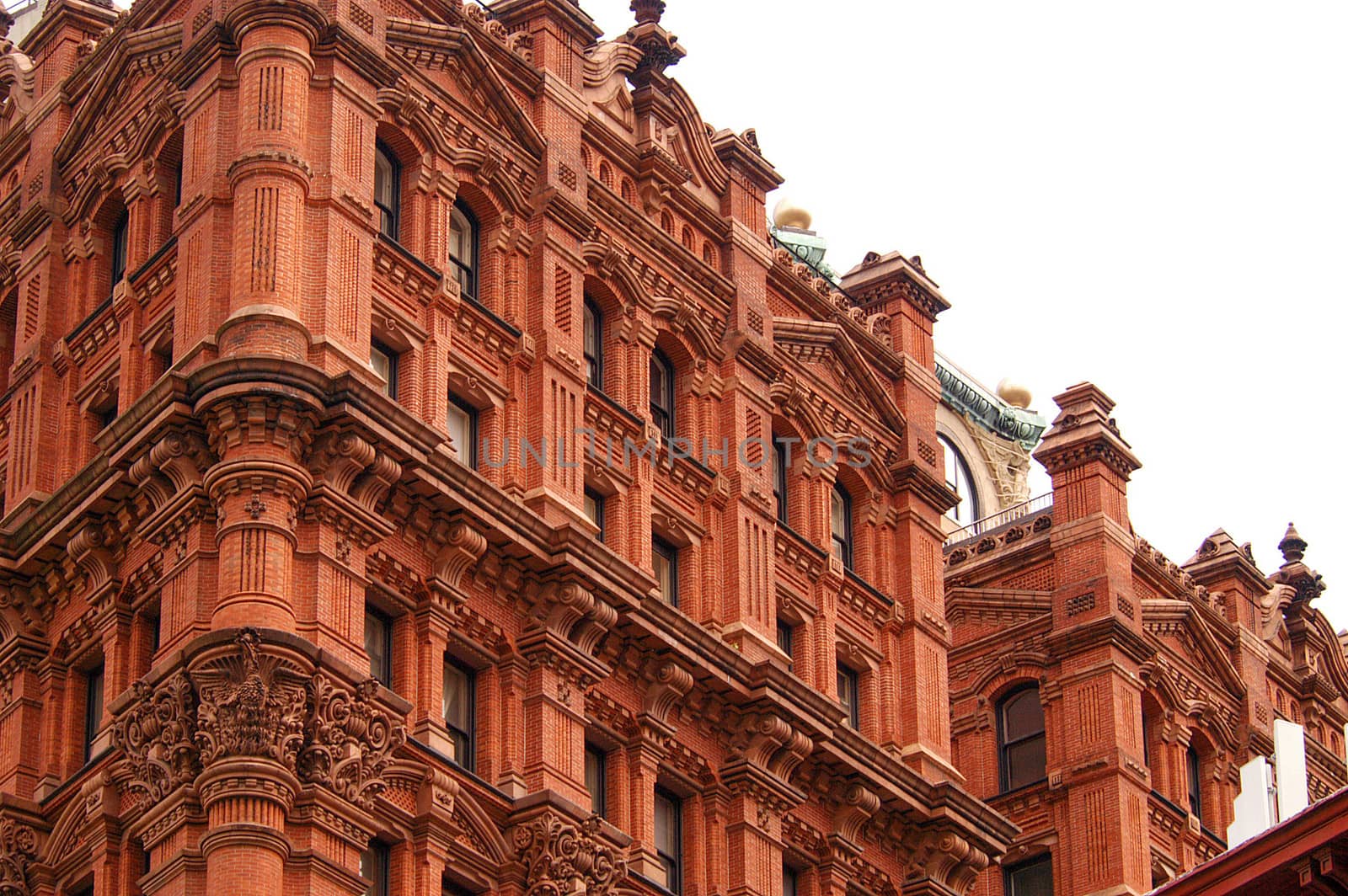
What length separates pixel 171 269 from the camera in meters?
58.3

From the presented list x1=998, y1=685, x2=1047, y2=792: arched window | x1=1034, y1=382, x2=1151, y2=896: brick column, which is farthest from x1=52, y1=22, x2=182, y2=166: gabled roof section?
x1=998, y1=685, x2=1047, y2=792: arched window

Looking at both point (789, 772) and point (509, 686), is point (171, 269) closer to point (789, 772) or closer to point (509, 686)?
point (509, 686)

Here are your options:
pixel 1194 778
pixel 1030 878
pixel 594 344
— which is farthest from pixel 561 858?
pixel 1194 778

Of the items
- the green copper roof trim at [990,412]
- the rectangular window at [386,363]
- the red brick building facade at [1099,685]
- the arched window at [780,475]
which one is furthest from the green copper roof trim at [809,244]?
the rectangular window at [386,363]

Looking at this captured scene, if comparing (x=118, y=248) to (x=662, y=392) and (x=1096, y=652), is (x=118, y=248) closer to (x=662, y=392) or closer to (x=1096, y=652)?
(x=662, y=392)

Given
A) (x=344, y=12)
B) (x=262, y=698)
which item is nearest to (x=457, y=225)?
(x=344, y=12)

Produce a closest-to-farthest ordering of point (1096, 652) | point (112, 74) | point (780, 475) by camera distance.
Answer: point (112, 74) → point (780, 475) → point (1096, 652)

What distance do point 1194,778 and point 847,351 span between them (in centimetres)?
1369

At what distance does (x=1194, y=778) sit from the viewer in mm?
75562

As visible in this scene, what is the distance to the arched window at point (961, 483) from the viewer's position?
90.4 metres

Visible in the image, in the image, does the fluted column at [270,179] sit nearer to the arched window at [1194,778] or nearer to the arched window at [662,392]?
the arched window at [662,392]

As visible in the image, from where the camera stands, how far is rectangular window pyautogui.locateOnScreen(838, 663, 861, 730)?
6506 cm

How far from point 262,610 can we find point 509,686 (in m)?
5.69

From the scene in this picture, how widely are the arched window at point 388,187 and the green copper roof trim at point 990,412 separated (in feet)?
114
